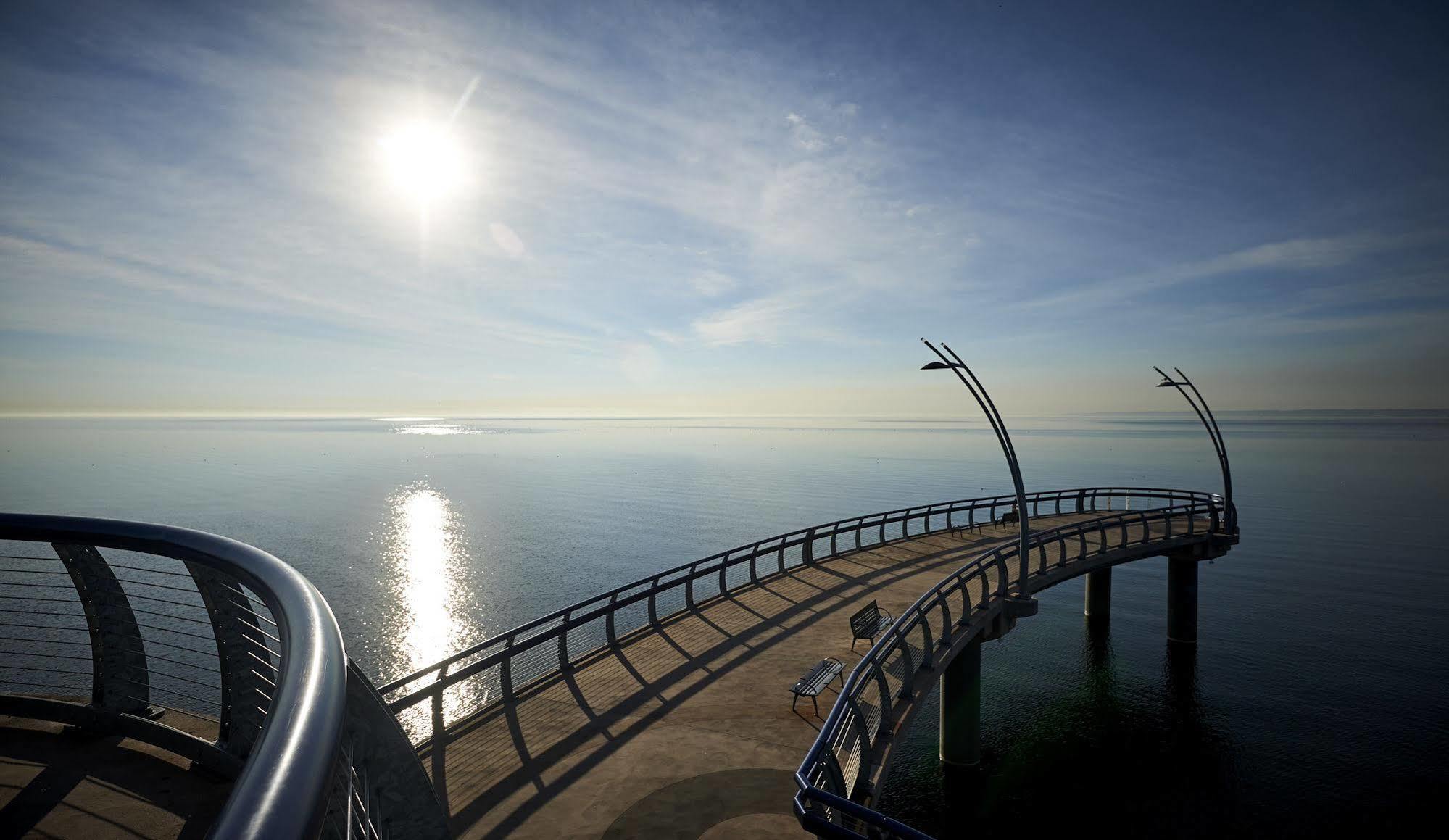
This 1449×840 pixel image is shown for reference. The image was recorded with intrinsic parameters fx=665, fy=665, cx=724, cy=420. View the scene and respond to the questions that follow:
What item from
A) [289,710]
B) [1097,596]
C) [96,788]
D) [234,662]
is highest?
[289,710]

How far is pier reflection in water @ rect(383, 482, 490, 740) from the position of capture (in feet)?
103

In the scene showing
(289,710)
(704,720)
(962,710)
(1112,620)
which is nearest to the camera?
(289,710)

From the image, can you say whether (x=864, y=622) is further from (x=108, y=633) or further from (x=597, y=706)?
(x=108, y=633)

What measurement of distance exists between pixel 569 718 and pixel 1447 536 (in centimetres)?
8106

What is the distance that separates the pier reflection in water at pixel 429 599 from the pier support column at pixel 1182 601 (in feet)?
101

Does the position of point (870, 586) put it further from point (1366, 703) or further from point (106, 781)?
point (1366, 703)

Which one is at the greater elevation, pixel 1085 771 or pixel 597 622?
pixel 1085 771

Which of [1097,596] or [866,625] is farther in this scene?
[1097,596]

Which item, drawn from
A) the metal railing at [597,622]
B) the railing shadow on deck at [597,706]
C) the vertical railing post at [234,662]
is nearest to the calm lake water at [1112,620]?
the metal railing at [597,622]

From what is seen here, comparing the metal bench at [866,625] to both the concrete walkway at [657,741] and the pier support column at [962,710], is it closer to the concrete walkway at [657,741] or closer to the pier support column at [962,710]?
the concrete walkway at [657,741]

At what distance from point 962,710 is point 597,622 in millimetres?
26232

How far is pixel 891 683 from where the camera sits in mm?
12281

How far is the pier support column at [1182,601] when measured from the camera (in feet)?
98.3

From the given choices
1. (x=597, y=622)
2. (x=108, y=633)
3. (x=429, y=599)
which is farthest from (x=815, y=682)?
(x=429, y=599)
